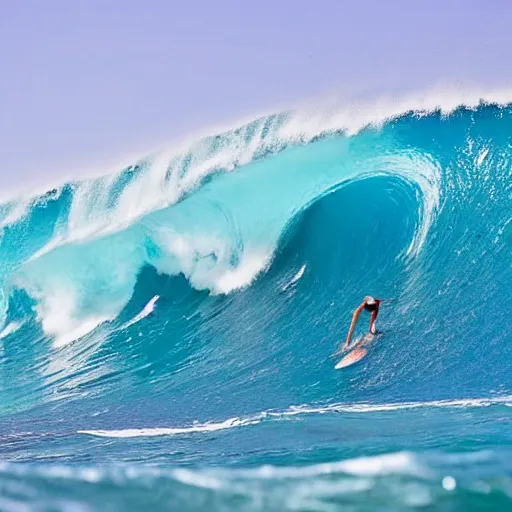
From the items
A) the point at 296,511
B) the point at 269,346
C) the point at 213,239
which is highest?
the point at 213,239

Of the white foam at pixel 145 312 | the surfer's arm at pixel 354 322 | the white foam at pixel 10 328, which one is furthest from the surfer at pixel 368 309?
the white foam at pixel 10 328

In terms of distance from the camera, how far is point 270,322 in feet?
26.0

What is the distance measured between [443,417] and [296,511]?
101 inches

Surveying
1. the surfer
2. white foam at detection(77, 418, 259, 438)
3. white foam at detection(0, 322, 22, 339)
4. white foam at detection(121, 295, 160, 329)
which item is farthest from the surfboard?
white foam at detection(0, 322, 22, 339)

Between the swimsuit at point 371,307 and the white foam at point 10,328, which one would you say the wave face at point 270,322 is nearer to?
the white foam at point 10,328

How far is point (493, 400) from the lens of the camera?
5219 mm

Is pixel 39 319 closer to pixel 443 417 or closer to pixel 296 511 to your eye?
pixel 443 417

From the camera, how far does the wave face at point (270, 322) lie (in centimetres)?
305

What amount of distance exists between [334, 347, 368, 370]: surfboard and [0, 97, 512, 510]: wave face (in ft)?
0.34

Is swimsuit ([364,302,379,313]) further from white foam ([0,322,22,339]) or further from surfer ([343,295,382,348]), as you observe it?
white foam ([0,322,22,339])

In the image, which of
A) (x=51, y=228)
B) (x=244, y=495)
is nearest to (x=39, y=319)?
(x=51, y=228)

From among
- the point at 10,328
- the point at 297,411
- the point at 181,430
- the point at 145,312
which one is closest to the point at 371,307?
the point at 297,411

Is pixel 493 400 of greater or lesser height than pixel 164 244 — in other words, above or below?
below

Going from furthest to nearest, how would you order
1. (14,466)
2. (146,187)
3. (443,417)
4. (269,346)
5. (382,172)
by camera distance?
(146,187) → (382,172) → (269,346) → (443,417) → (14,466)
